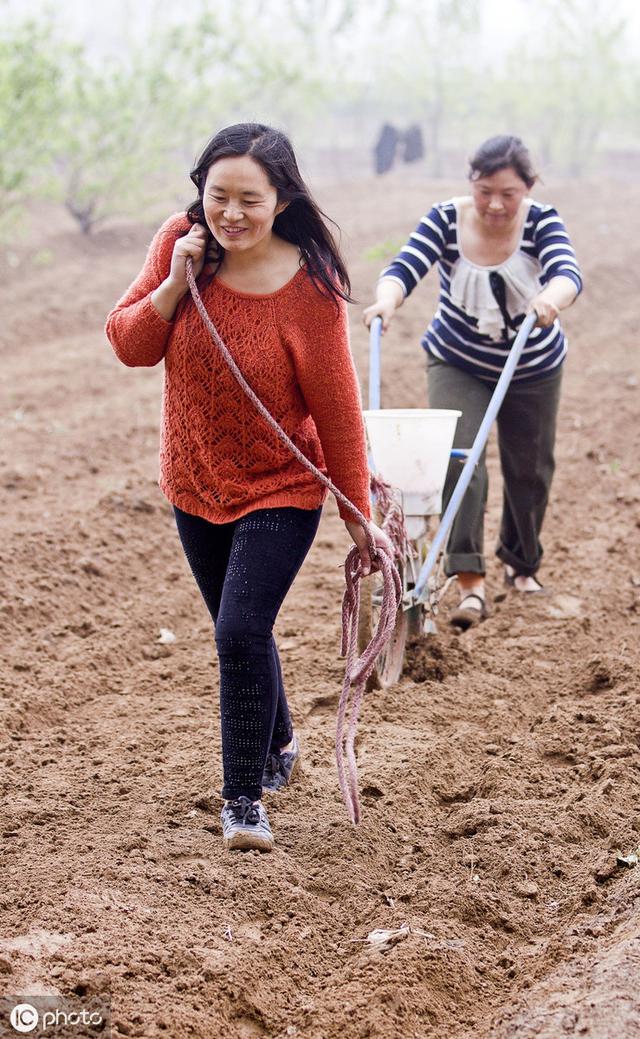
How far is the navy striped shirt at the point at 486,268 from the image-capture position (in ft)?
14.5

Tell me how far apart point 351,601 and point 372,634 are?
817 mm

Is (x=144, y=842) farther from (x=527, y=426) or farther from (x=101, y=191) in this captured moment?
(x=101, y=191)

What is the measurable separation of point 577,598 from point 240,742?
2.61 metres

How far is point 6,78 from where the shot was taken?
502 inches

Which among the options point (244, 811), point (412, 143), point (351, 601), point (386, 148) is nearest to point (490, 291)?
point (351, 601)

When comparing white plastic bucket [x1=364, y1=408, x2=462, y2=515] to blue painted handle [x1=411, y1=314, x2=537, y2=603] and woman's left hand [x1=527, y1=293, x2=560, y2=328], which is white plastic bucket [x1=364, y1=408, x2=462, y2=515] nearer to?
blue painted handle [x1=411, y1=314, x2=537, y2=603]

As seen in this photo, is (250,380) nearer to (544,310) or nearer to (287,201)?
(287,201)

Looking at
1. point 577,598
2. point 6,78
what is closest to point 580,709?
point 577,598

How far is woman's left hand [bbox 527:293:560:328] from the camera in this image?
4109 mm

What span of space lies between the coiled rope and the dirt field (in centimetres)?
29

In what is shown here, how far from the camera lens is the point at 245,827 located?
9.82 feet

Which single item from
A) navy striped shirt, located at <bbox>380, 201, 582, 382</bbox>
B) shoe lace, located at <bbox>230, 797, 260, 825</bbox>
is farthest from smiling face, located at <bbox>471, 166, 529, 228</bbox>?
shoe lace, located at <bbox>230, 797, 260, 825</bbox>

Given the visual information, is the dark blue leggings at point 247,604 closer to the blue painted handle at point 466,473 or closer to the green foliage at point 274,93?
the green foliage at point 274,93

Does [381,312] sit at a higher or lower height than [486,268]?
lower
